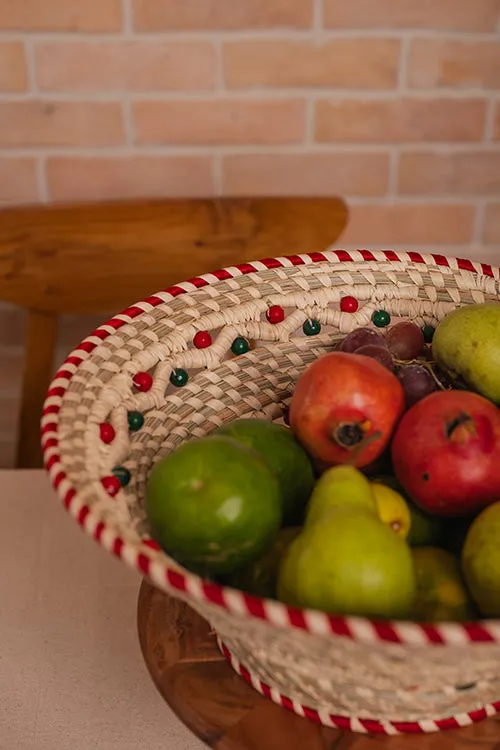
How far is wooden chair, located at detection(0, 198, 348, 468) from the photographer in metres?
1.10

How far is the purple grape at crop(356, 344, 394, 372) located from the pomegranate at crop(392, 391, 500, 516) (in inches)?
3.0

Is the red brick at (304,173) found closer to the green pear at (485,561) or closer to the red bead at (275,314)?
the red bead at (275,314)

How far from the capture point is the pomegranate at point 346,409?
59 centimetres

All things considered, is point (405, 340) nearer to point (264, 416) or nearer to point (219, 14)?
point (264, 416)

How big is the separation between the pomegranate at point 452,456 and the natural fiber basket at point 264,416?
12 centimetres

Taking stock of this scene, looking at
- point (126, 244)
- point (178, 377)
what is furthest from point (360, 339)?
point (126, 244)

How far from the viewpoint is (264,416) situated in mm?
703

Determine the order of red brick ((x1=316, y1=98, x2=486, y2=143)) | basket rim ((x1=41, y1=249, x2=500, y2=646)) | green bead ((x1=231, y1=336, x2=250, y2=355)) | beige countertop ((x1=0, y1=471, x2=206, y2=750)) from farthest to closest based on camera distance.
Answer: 1. red brick ((x1=316, y1=98, x2=486, y2=143))
2. green bead ((x1=231, y1=336, x2=250, y2=355))
3. beige countertop ((x1=0, y1=471, x2=206, y2=750))
4. basket rim ((x1=41, y1=249, x2=500, y2=646))

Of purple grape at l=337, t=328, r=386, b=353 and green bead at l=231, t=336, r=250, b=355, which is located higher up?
purple grape at l=337, t=328, r=386, b=353

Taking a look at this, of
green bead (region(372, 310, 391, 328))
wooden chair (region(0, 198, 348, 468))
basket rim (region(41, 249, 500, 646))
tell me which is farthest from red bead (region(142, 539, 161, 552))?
wooden chair (region(0, 198, 348, 468))

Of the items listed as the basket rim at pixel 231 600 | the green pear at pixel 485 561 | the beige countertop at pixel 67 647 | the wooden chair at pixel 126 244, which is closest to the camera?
the basket rim at pixel 231 600

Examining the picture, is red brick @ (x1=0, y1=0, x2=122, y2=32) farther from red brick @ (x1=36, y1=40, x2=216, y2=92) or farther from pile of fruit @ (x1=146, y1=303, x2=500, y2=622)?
pile of fruit @ (x1=146, y1=303, x2=500, y2=622)

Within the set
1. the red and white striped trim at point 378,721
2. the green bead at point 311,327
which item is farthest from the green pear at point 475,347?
the red and white striped trim at point 378,721

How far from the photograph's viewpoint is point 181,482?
490 millimetres
